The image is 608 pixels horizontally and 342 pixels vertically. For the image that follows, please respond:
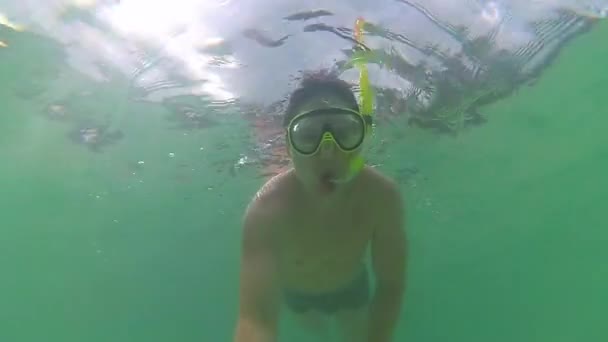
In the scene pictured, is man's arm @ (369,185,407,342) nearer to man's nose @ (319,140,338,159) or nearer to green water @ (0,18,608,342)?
man's nose @ (319,140,338,159)

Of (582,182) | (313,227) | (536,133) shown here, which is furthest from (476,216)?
(313,227)

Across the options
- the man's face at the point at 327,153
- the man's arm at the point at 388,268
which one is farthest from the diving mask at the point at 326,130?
the man's arm at the point at 388,268

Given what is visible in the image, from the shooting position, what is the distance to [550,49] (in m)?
9.61

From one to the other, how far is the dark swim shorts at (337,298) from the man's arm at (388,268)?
185cm

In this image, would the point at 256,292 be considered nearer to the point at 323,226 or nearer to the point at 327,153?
the point at 327,153

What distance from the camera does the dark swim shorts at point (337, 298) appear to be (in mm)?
7152

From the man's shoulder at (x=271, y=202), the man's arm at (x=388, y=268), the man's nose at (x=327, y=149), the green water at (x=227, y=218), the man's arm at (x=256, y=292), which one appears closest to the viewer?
the man's arm at (x=256, y=292)

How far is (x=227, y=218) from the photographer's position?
1955 centimetres

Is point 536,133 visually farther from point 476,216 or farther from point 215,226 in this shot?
point 215,226

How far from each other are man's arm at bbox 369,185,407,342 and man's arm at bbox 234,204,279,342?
114cm

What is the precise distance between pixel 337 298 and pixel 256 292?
3441mm

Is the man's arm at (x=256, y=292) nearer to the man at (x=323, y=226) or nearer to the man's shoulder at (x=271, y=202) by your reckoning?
the man at (x=323, y=226)

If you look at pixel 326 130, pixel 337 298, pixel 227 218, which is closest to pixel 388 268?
pixel 326 130

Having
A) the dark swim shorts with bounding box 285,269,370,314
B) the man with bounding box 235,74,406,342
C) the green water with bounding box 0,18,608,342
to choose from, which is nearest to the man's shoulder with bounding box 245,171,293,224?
the man with bounding box 235,74,406,342
